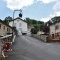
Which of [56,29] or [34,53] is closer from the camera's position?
[34,53]

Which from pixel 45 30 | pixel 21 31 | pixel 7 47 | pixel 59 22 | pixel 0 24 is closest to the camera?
pixel 7 47

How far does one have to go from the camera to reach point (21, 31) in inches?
5635

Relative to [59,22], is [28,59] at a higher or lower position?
lower

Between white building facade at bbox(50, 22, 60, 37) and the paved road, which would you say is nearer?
the paved road

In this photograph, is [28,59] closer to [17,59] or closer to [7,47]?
[17,59]

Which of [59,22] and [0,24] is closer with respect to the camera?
[0,24]

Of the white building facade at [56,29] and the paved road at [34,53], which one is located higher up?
the white building facade at [56,29]

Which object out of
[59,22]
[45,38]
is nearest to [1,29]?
[59,22]

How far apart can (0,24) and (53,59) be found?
6424 cm

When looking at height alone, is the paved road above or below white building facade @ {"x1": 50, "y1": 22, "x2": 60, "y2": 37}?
below

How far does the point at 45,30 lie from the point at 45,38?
74568mm

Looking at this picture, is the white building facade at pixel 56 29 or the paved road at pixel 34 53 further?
the white building facade at pixel 56 29

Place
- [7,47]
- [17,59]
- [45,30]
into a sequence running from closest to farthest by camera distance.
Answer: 1. [17,59]
2. [7,47]
3. [45,30]

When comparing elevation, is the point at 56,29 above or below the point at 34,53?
above
